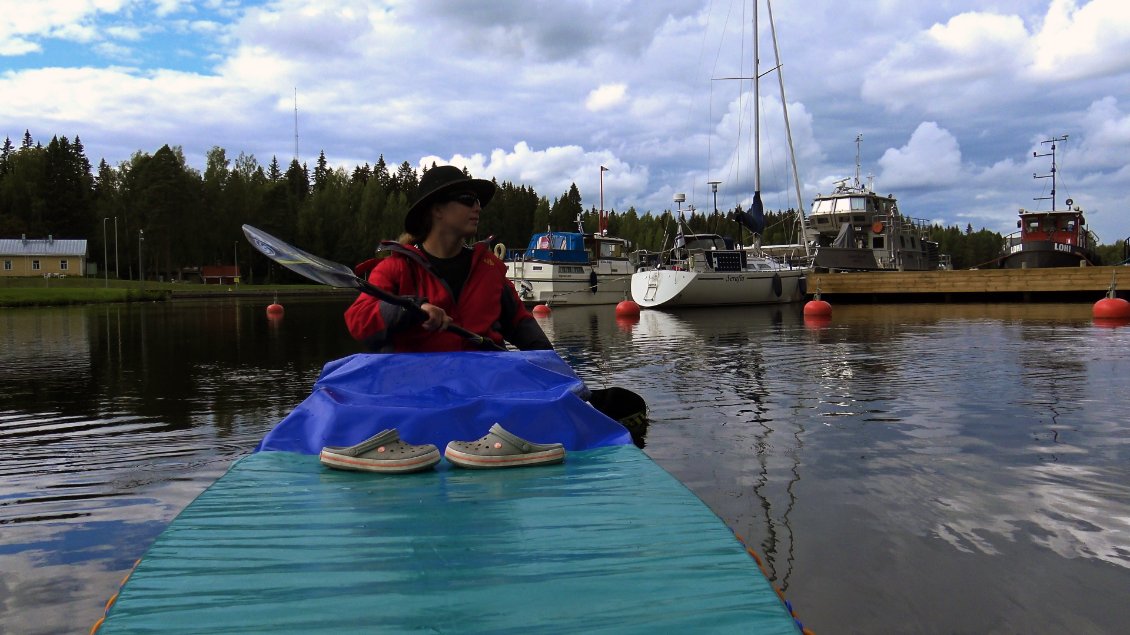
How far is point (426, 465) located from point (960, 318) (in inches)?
1112

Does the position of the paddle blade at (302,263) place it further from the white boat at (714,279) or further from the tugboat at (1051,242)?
the tugboat at (1051,242)

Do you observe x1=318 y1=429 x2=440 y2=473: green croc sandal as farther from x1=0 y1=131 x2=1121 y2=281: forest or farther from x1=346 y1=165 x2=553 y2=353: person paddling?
x1=0 y1=131 x2=1121 y2=281: forest

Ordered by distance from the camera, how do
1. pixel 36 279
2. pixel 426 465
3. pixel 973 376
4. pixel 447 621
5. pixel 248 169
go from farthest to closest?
1. pixel 248 169
2. pixel 36 279
3. pixel 973 376
4. pixel 426 465
5. pixel 447 621

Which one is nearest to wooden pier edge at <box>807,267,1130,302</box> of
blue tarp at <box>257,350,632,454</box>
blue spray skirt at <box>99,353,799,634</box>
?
blue tarp at <box>257,350,632,454</box>

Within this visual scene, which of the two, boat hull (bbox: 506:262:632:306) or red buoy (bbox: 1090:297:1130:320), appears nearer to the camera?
red buoy (bbox: 1090:297:1130:320)

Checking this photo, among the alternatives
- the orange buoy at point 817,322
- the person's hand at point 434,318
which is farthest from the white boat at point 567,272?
the person's hand at point 434,318

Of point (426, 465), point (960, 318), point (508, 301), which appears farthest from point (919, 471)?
point (960, 318)

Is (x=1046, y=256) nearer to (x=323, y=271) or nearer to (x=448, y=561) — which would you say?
(x=323, y=271)

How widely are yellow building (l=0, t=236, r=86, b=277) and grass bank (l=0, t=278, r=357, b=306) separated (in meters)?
7.50

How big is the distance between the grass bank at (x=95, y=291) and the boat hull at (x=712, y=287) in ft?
53.0

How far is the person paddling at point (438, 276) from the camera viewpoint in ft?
17.0

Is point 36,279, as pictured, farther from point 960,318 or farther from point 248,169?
point 960,318

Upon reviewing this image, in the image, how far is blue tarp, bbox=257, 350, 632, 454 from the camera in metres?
A: 4.33

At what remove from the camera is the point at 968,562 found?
4.49 m
